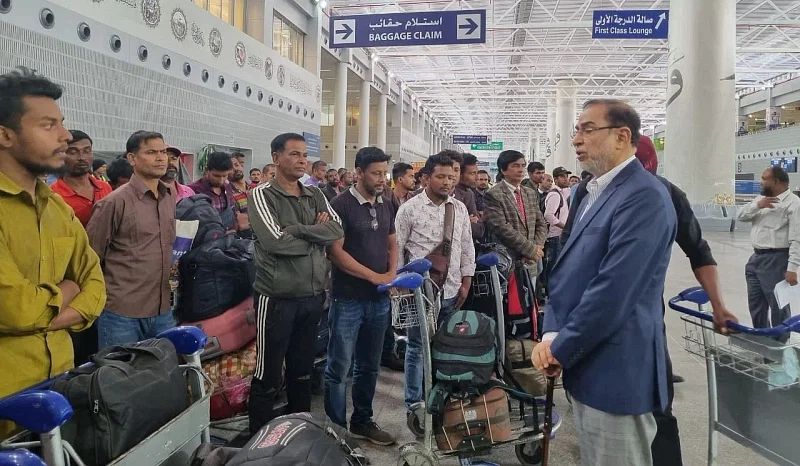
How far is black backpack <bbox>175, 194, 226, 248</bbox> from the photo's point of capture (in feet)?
10.6

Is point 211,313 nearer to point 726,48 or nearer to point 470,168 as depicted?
point 470,168

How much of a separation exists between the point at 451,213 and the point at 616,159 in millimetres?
1729

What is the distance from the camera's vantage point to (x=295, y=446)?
5.13ft

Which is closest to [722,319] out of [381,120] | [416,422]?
[416,422]

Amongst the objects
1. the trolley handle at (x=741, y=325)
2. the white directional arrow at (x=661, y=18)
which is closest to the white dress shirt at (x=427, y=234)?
the trolley handle at (x=741, y=325)

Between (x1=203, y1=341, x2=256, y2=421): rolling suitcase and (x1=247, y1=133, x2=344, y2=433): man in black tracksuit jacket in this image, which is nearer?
(x1=247, y1=133, x2=344, y2=433): man in black tracksuit jacket

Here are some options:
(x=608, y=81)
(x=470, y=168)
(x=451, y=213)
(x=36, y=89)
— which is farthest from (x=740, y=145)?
(x=36, y=89)

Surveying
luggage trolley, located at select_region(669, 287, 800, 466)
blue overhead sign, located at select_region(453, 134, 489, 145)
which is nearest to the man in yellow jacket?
luggage trolley, located at select_region(669, 287, 800, 466)

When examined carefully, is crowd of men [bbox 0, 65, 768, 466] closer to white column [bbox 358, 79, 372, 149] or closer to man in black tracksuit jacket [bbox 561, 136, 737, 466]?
man in black tracksuit jacket [bbox 561, 136, 737, 466]

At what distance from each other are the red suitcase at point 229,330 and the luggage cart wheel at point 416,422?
110 centimetres

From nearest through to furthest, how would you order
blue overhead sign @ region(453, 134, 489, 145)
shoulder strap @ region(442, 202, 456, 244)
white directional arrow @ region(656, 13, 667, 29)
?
shoulder strap @ region(442, 202, 456, 244)
white directional arrow @ region(656, 13, 667, 29)
blue overhead sign @ region(453, 134, 489, 145)

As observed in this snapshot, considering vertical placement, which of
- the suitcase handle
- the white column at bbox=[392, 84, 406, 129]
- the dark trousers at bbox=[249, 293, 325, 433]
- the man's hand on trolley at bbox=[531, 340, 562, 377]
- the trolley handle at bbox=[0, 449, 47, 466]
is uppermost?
the white column at bbox=[392, 84, 406, 129]

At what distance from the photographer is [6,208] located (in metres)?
1.67

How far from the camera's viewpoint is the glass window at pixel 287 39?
42.8 feet
